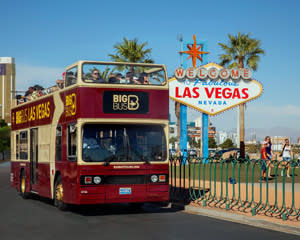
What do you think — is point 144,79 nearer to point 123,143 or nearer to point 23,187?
point 123,143

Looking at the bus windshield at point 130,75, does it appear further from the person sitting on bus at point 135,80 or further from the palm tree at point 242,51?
the palm tree at point 242,51

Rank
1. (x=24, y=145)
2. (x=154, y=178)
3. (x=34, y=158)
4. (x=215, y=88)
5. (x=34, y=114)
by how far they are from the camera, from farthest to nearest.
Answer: (x=215, y=88), (x=24, y=145), (x=34, y=114), (x=34, y=158), (x=154, y=178)

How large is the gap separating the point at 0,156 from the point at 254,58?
55.1m

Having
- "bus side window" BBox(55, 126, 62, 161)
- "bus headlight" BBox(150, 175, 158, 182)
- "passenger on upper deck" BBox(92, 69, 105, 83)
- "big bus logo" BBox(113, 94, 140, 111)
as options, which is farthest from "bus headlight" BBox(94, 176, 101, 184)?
"passenger on upper deck" BBox(92, 69, 105, 83)

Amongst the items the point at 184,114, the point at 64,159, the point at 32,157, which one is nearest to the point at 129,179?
the point at 64,159

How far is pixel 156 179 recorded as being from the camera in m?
14.0

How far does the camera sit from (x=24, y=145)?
19109 millimetres

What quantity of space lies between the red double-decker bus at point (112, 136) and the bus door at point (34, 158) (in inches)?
103

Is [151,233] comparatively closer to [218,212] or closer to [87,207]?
[218,212]

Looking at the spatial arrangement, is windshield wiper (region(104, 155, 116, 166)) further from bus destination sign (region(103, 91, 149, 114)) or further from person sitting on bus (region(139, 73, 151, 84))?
person sitting on bus (region(139, 73, 151, 84))

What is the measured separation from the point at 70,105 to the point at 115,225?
354cm

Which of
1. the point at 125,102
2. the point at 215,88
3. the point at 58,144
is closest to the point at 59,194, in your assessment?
the point at 58,144

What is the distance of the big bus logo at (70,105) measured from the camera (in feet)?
45.5

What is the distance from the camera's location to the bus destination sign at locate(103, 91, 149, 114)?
13766mm
